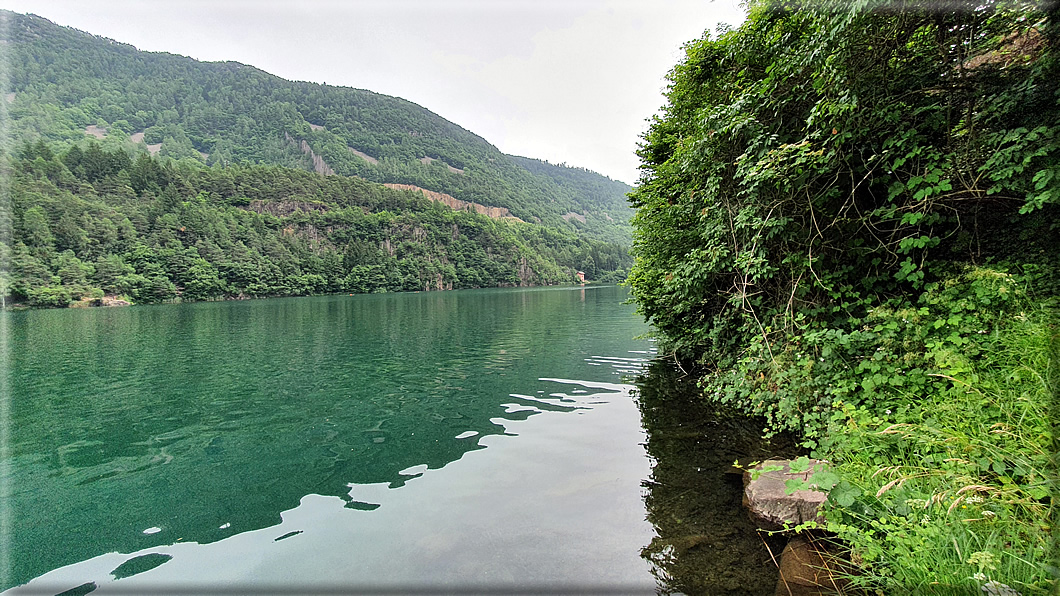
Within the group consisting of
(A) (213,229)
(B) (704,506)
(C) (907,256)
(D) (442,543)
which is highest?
(A) (213,229)

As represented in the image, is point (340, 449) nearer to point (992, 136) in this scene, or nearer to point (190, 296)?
point (992, 136)

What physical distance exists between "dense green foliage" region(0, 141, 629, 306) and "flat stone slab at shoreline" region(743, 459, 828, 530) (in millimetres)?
82510

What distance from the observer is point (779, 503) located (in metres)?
4.49

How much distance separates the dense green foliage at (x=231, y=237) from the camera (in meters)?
67.3

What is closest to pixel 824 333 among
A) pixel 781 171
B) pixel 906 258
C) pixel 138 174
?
pixel 906 258

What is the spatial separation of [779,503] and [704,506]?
0.85 m

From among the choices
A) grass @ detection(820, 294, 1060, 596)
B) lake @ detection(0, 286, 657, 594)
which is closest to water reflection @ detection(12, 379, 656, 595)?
lake @ detection(0, 286, 657, 594)

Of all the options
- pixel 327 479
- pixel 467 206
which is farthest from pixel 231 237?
pixel 327 479

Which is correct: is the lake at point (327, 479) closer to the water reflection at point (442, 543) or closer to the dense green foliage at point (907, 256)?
the water reflection at point (442, 543)

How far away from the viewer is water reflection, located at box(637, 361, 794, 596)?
3.84m

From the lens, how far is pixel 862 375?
5262 mm

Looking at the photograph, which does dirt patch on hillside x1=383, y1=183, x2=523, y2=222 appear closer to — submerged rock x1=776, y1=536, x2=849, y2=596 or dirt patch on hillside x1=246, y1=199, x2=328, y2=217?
dirt patch on hillside x1=246, y1=199, x2=328, y2=217

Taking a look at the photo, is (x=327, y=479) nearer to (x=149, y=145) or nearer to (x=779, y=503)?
(x=779, y=503)

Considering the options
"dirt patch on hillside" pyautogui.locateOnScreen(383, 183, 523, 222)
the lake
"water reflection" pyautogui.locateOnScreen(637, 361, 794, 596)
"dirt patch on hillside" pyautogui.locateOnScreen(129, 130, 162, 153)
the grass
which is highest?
"dirt patch on hillside" pyautogui.locateOnScreen(129, 130, 162, 153)
